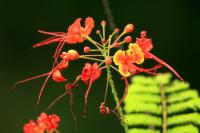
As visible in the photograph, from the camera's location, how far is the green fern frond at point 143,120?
6.76 feet

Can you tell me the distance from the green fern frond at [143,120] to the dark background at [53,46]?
104 inches

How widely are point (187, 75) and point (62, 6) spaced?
3.52ft

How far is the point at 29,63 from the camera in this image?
197 inches

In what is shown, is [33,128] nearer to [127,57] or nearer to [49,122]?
[49,122]

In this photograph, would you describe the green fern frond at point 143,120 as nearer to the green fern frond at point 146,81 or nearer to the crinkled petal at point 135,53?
the green fern frond at point 146,81

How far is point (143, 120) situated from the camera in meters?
2.08

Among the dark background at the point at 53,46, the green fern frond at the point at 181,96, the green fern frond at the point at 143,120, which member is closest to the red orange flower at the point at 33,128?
the green fern frond at the point at 143,120

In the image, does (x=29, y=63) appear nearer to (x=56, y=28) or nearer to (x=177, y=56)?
(x=56, y=28)

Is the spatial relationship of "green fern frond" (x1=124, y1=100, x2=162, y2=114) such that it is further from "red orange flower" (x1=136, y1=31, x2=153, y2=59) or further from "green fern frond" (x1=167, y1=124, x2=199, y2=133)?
"red orange flower" (x1=136, y1=31, x2=153, y2=59)

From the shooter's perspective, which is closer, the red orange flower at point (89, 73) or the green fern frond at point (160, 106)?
the red orange flower at point (89, 73)

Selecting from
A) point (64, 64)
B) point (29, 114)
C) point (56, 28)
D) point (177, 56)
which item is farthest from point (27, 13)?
point (64, 64)

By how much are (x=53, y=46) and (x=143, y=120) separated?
3.04 m

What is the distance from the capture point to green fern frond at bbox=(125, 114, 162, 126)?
2.06 m

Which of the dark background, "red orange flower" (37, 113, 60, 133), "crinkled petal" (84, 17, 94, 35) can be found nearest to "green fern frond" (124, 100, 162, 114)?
"red orange flower" (37, 113, 60, 133)
